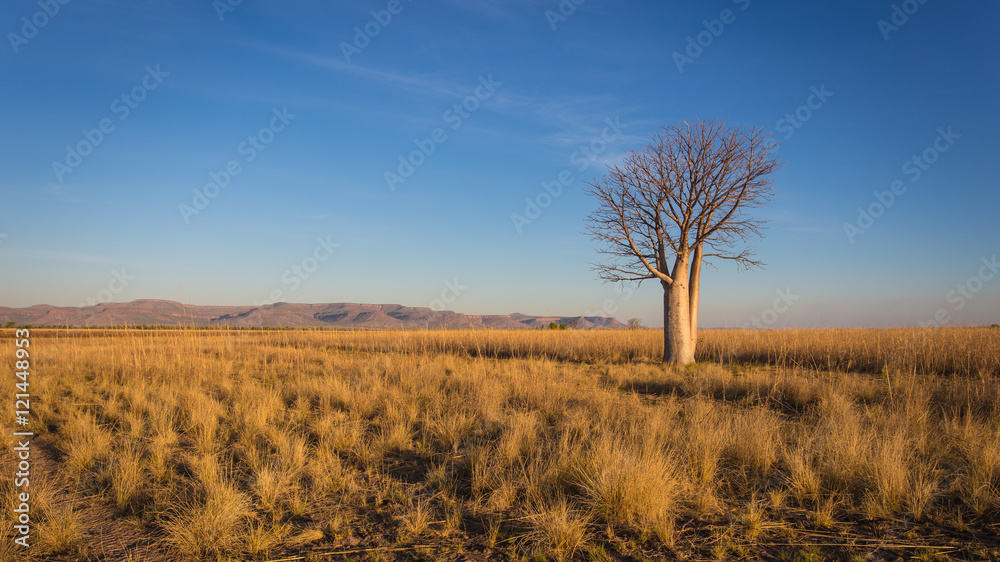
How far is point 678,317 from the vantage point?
40.0 ft

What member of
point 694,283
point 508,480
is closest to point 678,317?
point 694,283

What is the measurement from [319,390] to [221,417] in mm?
1665

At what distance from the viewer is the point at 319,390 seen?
8.12m

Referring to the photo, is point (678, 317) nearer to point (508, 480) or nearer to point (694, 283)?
point (694, 283)

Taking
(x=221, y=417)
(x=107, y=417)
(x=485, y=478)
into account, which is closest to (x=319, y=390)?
(x=221, y=417)

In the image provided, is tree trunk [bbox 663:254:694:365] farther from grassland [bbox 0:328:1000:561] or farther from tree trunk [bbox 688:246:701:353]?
grassland [bbox 0:328:1000:561]

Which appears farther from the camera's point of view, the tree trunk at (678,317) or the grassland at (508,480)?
the tree trunk at (678,317)

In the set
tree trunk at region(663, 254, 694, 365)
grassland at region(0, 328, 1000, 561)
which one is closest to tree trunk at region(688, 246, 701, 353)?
tree trunk at region(663, 254, 694, 365)

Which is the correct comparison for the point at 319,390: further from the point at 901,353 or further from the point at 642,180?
the point at 901,353

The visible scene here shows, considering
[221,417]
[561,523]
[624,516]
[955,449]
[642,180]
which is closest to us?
[561,523]

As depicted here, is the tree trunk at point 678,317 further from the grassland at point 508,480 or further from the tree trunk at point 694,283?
the grassland at point 508,480

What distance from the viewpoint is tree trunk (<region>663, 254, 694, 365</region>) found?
39.7 feet

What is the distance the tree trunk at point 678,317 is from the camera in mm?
12086

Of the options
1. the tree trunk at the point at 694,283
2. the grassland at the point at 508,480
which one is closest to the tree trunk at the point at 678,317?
the tree trunk at the point at 694,283
